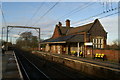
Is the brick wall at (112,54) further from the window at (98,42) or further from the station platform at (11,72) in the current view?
the station platform at (11,72)

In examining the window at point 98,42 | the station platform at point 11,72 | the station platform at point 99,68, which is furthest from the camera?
the window at point 98,42

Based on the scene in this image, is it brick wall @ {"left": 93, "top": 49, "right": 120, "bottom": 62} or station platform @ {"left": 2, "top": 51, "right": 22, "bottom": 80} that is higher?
brick wall @ {"left": 93, "top": 49, "right": 120, "bottom": 62}

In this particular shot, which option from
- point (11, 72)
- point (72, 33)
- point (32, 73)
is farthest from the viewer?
point (72, 33)

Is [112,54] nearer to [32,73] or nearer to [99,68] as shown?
[99,68]

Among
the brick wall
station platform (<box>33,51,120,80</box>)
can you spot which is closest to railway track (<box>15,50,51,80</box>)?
station platform (<box>33,51,120,80</box>)

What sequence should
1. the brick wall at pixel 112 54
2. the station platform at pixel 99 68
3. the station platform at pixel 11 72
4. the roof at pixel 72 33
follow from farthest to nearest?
the roof at pixel 72 33, the brick wall at pixel 112 54, the station platform at pixel 99 68, the station platform at pixel 11 72

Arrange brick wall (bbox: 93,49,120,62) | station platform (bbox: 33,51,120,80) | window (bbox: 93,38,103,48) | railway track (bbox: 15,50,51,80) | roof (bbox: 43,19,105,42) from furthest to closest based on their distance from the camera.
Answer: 1. roof (bbox: 43,19,105,42)
2. window (bbox: 93,38,103,48)
3. brick wall (bbox: 93,49,120,62)
4. railway track (bbox: 15,50,51,80)
5. station platform (bbox: 33,51,120,80)

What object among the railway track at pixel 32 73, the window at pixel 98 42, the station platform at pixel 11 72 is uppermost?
the window at pixel 98 42

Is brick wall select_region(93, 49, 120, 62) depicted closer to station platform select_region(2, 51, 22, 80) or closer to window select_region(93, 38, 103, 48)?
window select_region(93, 38, 103, 48)

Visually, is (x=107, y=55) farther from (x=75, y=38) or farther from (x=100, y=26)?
(x=100, y=26)

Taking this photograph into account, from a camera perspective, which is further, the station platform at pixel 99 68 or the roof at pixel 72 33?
the roof at pixel 72 33

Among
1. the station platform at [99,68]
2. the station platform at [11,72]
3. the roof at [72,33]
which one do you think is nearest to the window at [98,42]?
the roof at [72,33]

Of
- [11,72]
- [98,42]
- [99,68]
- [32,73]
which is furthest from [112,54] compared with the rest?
[11,72]

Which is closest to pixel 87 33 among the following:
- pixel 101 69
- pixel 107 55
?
pixel 107 55
